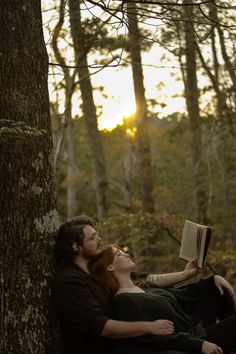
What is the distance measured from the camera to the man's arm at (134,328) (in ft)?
11.9

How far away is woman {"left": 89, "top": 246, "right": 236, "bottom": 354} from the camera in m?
3.76

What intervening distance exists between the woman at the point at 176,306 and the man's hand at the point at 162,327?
0.09 ft

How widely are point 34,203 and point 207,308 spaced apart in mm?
1679

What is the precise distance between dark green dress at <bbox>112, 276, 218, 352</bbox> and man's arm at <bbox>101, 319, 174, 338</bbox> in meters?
0.05

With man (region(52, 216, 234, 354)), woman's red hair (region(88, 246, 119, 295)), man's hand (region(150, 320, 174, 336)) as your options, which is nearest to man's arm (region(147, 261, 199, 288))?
woman's red hair (region(88, 246, 119, 295))

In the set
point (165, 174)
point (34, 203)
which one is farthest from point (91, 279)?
point (165, 174)

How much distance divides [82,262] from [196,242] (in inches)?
37.9

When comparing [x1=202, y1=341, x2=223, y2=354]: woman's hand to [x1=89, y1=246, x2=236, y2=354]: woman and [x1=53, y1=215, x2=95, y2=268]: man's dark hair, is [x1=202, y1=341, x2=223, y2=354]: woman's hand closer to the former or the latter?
[x1=89, y1=246, x2=236, y2=354]: woman

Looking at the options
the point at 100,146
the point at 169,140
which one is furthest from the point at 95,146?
the point at 169,140

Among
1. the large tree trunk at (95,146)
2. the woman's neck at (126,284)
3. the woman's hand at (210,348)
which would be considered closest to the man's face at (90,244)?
the woman's neck at (126,284)

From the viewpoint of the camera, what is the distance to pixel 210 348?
3705 mm

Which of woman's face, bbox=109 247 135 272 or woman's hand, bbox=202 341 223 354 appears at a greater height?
woman's face, bbox=109 247 135 272

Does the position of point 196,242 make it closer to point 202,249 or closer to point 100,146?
point 202,249

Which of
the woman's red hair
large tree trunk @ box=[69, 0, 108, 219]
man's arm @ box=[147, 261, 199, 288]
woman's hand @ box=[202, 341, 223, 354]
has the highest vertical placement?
large tree trunk @ box=[69, 0, 108, 219]
